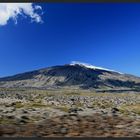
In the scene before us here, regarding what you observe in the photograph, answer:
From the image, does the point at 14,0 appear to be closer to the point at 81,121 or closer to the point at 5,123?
the point at 5,123

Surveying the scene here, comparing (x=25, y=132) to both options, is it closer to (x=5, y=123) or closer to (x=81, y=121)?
(x=5, y=123)

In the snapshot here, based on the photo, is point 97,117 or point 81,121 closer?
point 81,121

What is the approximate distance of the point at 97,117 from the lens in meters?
24.1

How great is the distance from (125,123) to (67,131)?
3905 millimetres

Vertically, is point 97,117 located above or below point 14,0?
below

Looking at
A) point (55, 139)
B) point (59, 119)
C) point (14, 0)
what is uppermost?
point (14, 0)

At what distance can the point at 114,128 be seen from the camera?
20.4 metres

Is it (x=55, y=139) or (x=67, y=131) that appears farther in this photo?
(x=67, y=131)

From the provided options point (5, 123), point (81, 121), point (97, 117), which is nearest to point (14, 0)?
point (5, 123)

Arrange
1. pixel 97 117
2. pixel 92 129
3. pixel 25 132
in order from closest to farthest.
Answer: pixel 25 132, pixel 92 129, pixel 97 117

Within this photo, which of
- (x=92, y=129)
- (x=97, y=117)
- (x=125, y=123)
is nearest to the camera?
(x=92, y=129)

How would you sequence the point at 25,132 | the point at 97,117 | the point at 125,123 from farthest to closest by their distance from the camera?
the point at 97,117, the point at 125,123, the point at 25,132

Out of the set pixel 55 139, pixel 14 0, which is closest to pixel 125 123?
pixel 55 139

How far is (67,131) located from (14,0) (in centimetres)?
699
